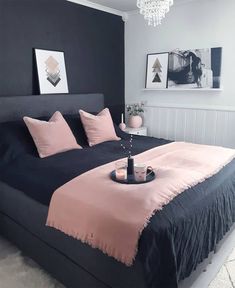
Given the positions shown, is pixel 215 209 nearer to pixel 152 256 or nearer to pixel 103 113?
pixel 152 256

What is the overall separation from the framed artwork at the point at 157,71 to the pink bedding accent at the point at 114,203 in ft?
7.53

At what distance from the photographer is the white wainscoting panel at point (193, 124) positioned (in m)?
3.78

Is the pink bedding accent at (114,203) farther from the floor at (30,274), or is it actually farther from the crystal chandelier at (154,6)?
the crystal chandelier at (154,6)

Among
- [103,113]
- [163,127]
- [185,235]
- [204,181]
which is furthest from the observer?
[163,127]

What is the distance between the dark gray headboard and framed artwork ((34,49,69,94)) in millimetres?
131

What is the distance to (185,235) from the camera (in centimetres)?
154

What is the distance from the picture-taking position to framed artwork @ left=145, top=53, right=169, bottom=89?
13.8 feet

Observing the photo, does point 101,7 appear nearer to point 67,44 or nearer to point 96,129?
point 67,44

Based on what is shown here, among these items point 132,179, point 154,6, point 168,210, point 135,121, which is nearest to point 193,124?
point 135,121

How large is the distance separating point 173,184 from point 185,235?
35cm

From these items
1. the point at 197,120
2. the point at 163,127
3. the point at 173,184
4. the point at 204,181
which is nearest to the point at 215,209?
the point at 204,181

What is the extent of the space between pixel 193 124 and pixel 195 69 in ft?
2.60

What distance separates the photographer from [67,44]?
12.4ft

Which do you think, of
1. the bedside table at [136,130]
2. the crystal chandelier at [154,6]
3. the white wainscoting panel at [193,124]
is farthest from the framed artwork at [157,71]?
the crystal chandelier at [154,6]
